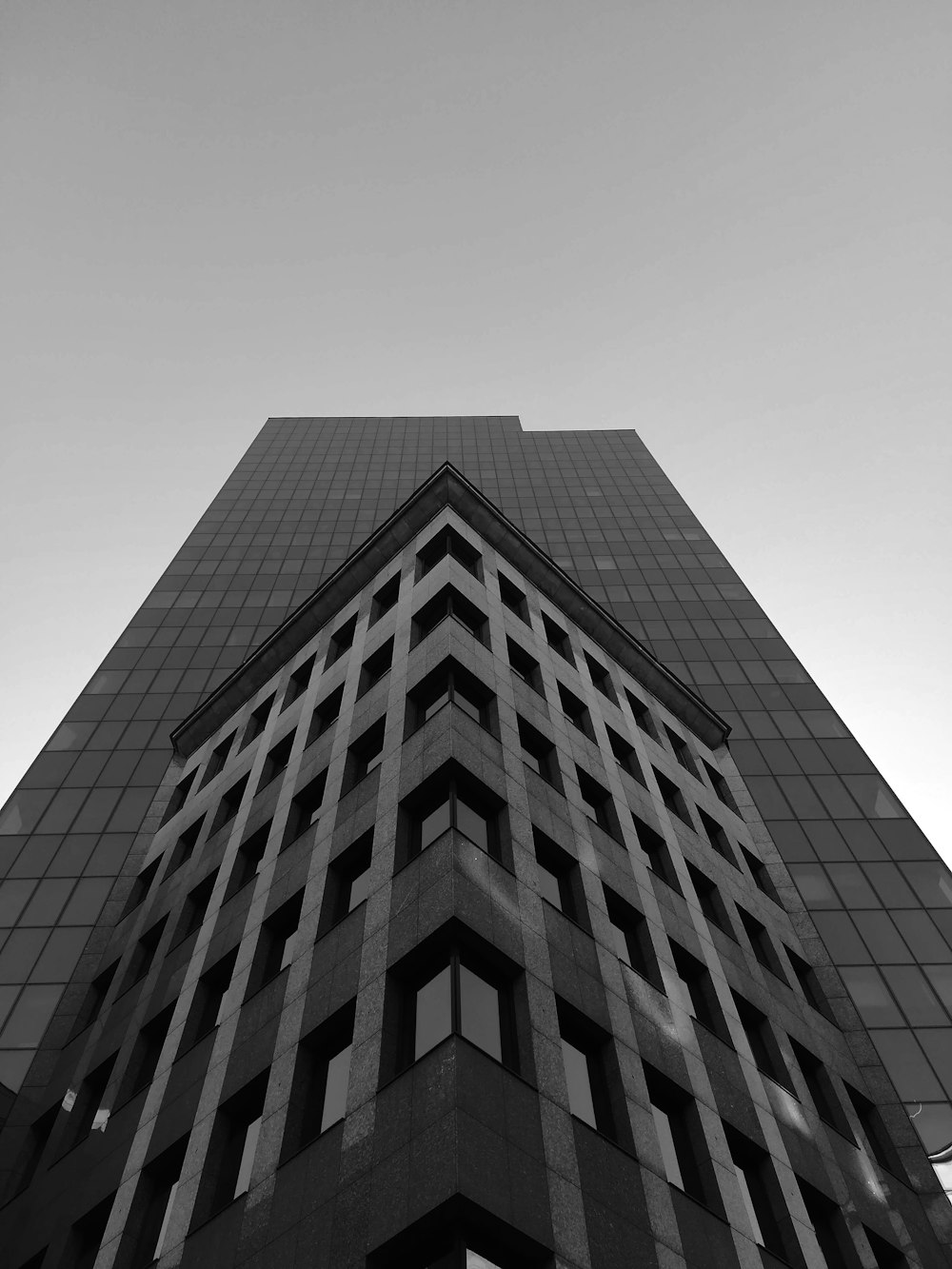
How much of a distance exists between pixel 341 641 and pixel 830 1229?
2425 cm

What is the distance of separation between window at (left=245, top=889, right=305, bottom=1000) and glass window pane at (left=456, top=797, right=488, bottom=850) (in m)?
5.19

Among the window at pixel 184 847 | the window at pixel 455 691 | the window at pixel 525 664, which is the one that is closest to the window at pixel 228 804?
the window at pixel 184 847

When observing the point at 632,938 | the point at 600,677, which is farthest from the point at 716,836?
the point at 632,938

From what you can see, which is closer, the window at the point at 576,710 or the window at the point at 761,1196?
the window at the point at 761,1196

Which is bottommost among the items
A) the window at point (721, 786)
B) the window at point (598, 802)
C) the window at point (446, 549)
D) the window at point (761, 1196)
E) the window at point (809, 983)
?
the window at point (761, 1196)

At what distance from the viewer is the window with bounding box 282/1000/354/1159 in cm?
1856

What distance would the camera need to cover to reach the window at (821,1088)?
26.8 m

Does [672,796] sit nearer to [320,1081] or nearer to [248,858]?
[248,858]

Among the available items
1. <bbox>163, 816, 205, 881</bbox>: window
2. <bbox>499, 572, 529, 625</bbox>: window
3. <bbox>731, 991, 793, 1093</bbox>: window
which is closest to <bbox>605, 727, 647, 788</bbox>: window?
<bbox>499, 572, 529, 625</bbox>: window

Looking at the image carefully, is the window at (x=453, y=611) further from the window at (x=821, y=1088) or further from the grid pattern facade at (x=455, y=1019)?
the window at (x=821, y=1088)

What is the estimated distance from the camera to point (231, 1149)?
20.7m

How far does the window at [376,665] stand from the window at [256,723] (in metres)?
7.47

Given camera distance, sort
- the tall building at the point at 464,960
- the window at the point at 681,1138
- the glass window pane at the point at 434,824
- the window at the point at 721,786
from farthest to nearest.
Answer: the window at the point at 721,786, the glass window pane at the point at 434,824, the window at the point at 681,1138, the tall building at the point at 464,960

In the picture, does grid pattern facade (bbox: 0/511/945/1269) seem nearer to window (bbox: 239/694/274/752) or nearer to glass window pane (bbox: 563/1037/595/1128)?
glass window pane (bbox: 563/1037/595/1128)
